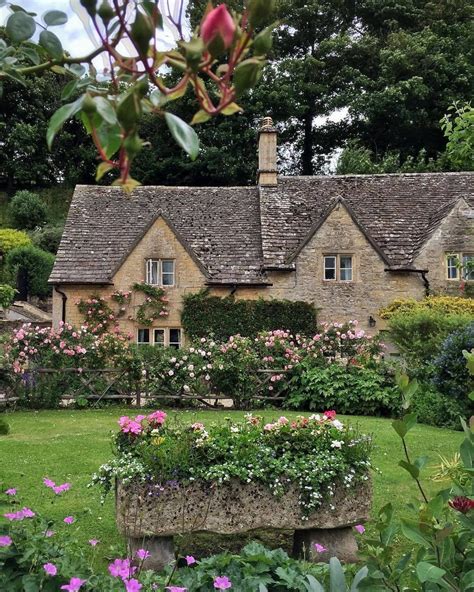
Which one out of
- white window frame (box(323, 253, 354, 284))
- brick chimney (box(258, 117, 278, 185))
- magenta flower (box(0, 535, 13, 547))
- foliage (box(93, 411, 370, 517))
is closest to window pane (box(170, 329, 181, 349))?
white window frame (box(323, 253, 354, 284))

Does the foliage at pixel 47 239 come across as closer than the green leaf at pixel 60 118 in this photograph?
No

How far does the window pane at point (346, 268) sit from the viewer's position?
74.4 feet

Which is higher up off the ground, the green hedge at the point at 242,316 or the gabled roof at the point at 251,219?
the gabled roof at the point at 251,219

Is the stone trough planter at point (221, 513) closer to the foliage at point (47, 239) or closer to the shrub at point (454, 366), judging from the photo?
the shrub at point (454, 366)

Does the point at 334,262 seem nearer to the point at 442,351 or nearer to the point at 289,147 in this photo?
the point at 442,351

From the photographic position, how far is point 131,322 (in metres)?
22.2

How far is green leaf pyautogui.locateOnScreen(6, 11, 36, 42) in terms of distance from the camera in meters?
1.17

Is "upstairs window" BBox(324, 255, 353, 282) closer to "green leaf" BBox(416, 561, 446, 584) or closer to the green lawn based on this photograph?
the green lawn

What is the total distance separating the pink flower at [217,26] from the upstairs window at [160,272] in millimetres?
21779

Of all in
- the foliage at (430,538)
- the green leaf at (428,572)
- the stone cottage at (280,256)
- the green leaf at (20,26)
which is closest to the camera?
the green leaf at (20,26)

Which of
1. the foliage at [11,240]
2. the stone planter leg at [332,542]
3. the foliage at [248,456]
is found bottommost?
the stone planter leg at [332,542]

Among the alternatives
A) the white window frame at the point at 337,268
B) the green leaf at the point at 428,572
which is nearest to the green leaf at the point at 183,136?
the green leaf at the point at 428,572

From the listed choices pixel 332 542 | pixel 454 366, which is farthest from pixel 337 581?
pixel 454 366

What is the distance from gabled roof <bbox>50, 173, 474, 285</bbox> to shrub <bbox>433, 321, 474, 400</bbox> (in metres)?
8.53
